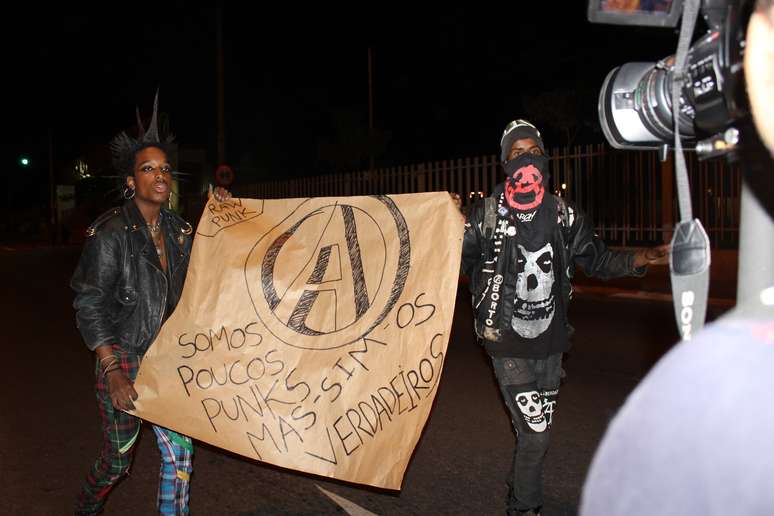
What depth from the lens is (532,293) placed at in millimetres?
3359

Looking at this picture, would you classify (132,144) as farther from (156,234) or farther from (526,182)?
(526,182)

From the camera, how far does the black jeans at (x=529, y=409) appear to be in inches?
133

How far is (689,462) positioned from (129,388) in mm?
2633

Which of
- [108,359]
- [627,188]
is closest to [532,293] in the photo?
[108,359]

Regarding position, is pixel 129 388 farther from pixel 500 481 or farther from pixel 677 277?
pixel 677 277

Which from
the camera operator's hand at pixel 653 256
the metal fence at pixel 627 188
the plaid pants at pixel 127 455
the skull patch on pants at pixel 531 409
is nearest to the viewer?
the camera operator's hand at pixel 653 256

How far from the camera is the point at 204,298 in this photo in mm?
3408

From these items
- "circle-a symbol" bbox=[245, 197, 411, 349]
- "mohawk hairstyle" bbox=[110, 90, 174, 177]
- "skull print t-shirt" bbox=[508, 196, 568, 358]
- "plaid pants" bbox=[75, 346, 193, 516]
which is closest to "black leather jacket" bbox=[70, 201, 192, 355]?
"plaid pants" bbox=[75, 346, 193, 516]

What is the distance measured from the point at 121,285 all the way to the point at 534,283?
174 centimetres

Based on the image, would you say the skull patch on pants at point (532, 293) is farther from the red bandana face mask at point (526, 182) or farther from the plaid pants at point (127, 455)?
the plaid pants at point (127, 455)

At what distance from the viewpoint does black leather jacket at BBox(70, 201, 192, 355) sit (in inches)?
127

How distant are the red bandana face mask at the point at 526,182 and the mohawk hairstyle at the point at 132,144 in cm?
157

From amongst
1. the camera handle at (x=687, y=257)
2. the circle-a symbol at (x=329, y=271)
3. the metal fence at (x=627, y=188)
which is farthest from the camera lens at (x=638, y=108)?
the metal fence at (x=627, y=188)

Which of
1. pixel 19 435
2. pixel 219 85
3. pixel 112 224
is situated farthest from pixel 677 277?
pixel 219 85
